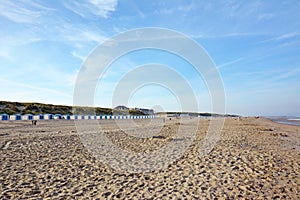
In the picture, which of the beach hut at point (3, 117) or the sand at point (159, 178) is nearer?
the sand at point (159, 178)

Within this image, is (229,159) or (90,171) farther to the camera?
(229,159)

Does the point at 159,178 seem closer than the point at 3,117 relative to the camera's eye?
Yes

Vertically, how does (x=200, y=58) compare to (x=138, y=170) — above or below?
above

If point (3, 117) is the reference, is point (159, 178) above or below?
below

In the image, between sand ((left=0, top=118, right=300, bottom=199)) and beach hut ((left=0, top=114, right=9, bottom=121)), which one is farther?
beach hut ((left=0, top=114, right=9, bottom=121))

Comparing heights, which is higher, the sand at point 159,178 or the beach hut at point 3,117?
the beach hut at point 3,117

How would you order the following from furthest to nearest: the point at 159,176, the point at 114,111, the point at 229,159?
the point at 114,111 → the point at 229,159 → the point at 159,176

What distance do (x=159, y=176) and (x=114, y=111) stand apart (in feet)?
241

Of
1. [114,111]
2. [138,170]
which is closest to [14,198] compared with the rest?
[138,170]

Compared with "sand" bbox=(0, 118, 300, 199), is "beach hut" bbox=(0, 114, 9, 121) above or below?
above

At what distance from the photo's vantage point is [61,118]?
4112 centimetres

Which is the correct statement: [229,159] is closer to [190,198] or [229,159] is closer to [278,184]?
[278,184]

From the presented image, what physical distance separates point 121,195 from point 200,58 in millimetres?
11548

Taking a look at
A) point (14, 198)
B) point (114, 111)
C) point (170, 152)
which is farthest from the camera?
point (114, 111)
